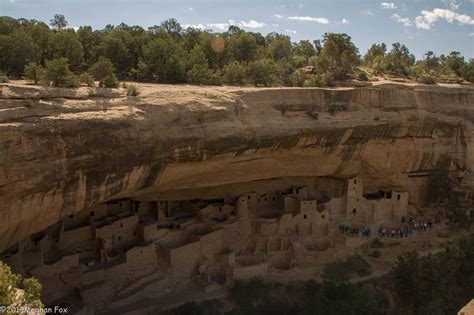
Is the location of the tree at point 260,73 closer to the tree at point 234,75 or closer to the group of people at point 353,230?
the tree at point 234,75

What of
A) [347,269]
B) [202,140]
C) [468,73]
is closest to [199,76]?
[202,140]

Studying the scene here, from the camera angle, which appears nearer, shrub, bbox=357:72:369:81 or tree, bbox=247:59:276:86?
tree, bbox=247:59:276:86

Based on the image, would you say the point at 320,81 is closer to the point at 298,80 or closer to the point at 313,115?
the point at 298,80

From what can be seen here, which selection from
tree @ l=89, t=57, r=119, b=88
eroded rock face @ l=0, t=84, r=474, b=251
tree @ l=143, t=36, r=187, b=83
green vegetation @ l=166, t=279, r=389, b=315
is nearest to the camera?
eroded rock face @ l=0, t=84, r=474, b=251

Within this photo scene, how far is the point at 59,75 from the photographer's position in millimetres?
11398

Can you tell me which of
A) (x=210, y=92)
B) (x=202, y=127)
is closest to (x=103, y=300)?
(x=202, y=127)

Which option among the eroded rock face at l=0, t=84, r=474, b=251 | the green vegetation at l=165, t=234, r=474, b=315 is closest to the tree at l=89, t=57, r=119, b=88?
the eroded rock face at l=0, t=84, r=474, b=251

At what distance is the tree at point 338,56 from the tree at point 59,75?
11.5 metres

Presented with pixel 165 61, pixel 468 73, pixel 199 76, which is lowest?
pixel 199 76

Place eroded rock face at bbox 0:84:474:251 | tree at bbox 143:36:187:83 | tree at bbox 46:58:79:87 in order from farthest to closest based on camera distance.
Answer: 1. tree at bbox 143:36:187:83
2. tree at bbox 46:58:79:87
3. eroded rock face at bbox 0:84:474:251

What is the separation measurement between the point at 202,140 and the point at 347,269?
7672 mm

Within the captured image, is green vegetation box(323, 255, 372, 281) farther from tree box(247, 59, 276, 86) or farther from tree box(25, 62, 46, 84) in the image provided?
tree box(25, 62, 46, 84)

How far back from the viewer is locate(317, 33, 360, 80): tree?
1966 centimetres

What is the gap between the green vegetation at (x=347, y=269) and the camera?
51.8 ft
